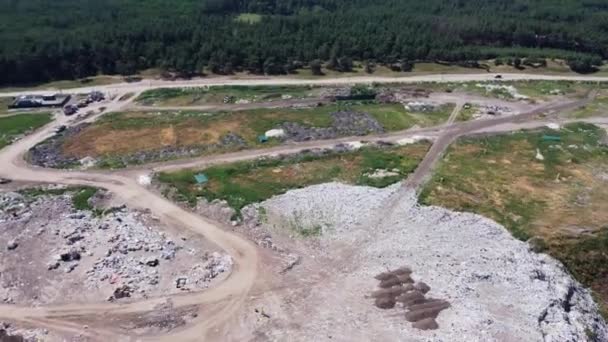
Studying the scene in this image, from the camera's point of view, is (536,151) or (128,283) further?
(536,151)

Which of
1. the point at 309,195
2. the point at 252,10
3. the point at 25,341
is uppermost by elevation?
the point at 252,10

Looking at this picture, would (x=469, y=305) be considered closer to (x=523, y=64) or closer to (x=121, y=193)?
(x=121, y=193)

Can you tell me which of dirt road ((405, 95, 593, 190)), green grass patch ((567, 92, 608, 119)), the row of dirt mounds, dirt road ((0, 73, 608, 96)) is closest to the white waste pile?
dirt road ((405, 95, 593, 190))

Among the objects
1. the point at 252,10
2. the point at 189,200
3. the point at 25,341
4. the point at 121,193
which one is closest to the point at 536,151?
the point at 189,200

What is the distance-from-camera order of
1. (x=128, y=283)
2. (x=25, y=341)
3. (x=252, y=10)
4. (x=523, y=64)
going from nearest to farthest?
(x=25, y=341)
(x=128, y=283)
(x=523, y=64)
(x=252, y=10)

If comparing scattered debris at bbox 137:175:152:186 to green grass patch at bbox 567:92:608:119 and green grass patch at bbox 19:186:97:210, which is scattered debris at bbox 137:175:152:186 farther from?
green grass patch at bbox 567:92:608:119

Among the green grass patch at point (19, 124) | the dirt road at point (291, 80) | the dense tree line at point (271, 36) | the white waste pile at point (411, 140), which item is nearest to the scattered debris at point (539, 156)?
the white waste pile at point (411, 140)

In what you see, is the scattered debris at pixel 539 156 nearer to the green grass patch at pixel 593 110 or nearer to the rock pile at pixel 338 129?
the green grass patch at pixel 593 110

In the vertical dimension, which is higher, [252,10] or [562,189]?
[252,10]

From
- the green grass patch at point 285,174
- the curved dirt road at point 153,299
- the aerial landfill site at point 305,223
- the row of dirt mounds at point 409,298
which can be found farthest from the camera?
the green grass patch at point 285,174
